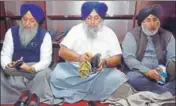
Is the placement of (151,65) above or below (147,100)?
above

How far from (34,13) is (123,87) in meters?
0.47

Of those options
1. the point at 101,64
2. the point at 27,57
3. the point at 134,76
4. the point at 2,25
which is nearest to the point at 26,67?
the point at 27,57

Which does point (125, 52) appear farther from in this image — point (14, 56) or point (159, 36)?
point (14, 56)

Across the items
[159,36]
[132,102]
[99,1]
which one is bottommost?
[132,102]

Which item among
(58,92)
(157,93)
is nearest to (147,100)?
(157,93)

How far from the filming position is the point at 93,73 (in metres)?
1.19

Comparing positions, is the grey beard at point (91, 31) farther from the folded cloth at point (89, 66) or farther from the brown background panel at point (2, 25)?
the brown background panel at point (2, 25)

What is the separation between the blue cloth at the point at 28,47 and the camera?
1205 millimetres

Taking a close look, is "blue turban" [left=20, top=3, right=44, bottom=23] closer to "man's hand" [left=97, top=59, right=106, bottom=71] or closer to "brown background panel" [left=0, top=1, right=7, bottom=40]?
"brown background panel" [left=0, top=1, right=7, bottom=40]

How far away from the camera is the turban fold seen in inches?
44.0

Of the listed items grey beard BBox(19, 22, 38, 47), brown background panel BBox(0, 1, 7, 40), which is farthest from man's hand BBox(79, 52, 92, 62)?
brown background panel BBox(0, 1, 7, 40)

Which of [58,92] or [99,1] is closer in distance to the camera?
[99,1]

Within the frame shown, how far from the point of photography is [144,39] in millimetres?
1214

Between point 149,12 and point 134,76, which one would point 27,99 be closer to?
→ point 134,76
